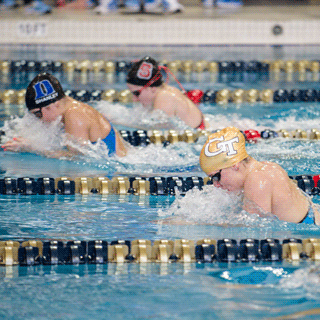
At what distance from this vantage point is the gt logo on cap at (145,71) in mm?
5430

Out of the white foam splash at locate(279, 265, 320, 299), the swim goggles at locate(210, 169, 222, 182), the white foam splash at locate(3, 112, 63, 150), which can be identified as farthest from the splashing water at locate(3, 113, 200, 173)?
the white foam splash at locate(279, 265, 320, 299)

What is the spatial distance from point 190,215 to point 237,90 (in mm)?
3506

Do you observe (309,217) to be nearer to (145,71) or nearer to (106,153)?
(106,153)

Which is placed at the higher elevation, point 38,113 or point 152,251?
point 38,113

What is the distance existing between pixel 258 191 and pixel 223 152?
27cm

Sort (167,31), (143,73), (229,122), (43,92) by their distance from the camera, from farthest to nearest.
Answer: (167,31), (229,122), (143,73), (43,92)

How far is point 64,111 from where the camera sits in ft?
15.5

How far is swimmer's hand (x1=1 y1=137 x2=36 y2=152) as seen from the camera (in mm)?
5020

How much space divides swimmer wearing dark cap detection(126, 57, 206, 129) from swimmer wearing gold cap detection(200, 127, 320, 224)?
2019mm

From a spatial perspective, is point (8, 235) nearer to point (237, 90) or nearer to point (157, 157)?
point (157, 157)

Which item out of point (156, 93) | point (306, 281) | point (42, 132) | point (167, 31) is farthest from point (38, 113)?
point (167, 31)

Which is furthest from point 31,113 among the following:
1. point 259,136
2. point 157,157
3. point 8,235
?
point 259,136

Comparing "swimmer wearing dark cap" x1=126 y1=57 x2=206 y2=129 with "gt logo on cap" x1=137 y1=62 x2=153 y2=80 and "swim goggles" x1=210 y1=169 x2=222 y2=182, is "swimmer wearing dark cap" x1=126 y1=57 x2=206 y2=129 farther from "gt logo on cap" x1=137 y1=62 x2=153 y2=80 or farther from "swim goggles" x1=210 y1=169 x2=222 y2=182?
"swim goggles" x1=210 y1=169 x2=222 y2=182

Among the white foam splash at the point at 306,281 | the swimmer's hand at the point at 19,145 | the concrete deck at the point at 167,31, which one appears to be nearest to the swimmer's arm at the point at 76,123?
the swimmer's hand at the point at 19,145
